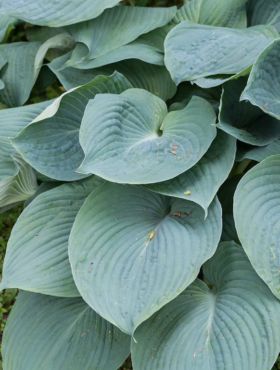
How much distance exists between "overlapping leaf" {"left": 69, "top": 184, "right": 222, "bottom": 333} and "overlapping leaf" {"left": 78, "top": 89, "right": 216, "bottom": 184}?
0.13 metres

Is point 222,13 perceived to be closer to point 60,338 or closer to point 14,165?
point 14,165

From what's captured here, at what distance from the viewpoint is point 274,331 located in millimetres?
1431

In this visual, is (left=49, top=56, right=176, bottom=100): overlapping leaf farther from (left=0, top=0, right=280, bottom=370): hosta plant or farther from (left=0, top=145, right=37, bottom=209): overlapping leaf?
(left=0, top=145, right=37, bottom=209): overlapping leaf

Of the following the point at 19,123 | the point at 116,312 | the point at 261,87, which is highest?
the point at 261,87

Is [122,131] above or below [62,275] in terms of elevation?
above

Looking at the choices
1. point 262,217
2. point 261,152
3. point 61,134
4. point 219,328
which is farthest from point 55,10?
point 219,328

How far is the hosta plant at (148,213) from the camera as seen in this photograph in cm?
145

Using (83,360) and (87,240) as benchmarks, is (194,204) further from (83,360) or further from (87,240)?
(83,360)

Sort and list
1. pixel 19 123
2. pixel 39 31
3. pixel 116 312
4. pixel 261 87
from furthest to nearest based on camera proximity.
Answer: pixel 39 31, pixel 19 123, pixel 261 87, pixel 116 312

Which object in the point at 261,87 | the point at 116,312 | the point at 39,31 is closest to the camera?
the point at 116,312

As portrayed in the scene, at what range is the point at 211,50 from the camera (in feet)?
5.62

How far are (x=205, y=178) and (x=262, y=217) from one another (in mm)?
181

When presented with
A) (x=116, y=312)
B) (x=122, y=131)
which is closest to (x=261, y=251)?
(x=116, y=312)

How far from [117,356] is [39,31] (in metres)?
1.35
